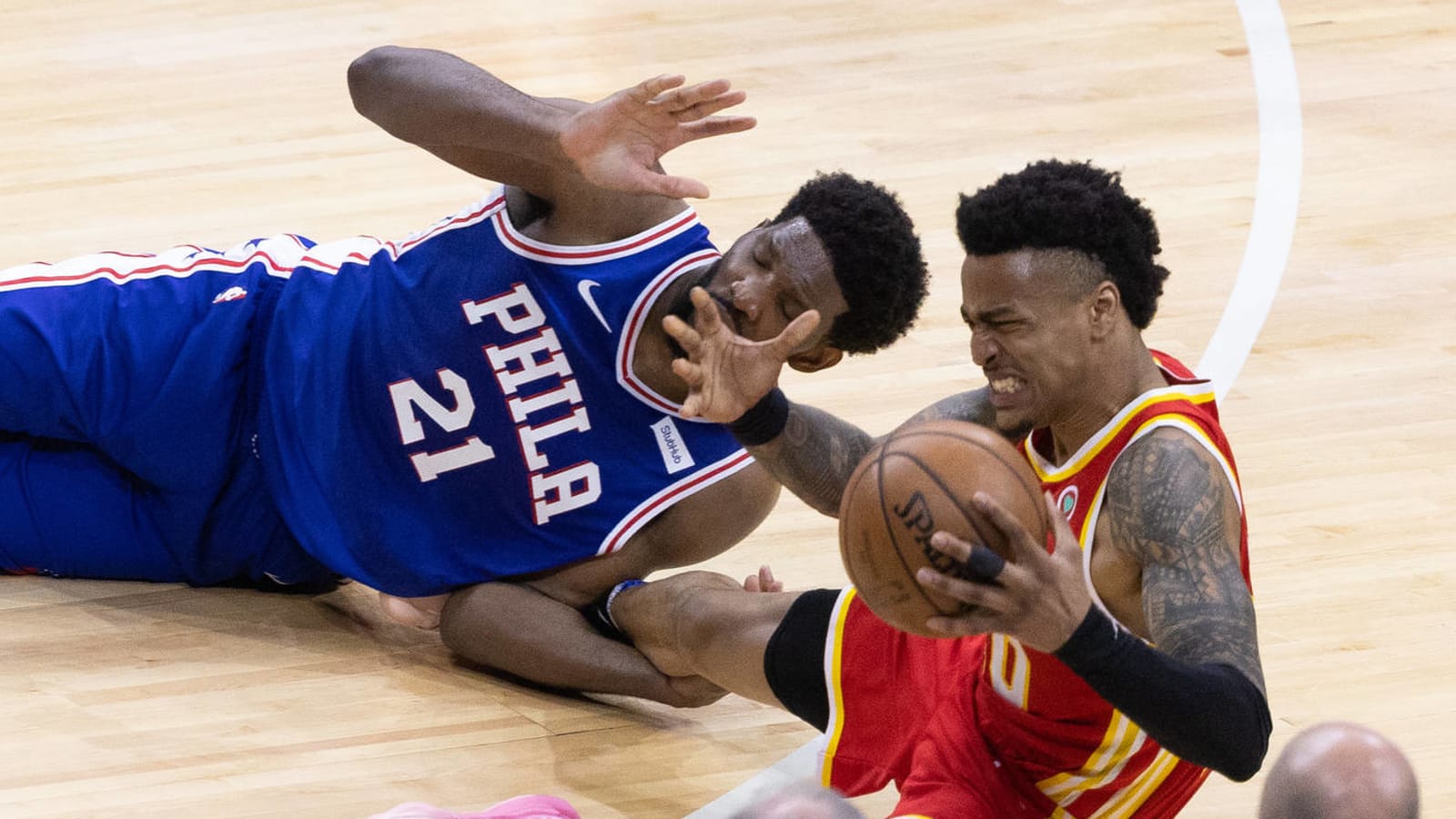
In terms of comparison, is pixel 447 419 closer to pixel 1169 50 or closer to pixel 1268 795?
pixel 1268 795

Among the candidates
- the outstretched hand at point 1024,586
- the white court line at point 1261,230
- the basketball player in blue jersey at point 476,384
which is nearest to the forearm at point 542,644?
the basketball player in blue jersey at point 476,384

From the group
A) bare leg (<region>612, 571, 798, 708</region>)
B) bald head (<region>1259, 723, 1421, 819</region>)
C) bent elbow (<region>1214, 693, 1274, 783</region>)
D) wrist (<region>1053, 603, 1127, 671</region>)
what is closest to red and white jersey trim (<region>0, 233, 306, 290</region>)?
bare leg (<region>612, 571, 798, 708</region>)

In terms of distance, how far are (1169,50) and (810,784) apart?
621cm

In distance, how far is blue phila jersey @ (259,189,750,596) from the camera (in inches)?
161

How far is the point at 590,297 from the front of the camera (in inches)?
161

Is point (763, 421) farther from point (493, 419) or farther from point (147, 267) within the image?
point (147, 267)

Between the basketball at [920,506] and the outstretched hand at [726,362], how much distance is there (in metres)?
0.57

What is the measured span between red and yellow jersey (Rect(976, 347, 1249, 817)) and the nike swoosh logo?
3.45ft

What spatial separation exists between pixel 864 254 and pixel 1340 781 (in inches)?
67.5

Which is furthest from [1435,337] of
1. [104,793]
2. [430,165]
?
[104,793]

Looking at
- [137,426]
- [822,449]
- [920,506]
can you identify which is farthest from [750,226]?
[920,506]

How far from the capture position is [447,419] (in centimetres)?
415

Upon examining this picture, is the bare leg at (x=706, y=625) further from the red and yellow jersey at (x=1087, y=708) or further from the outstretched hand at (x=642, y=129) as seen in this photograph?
the outstretched hand at (x=642, y=129)

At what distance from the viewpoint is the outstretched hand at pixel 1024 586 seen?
267 cm
